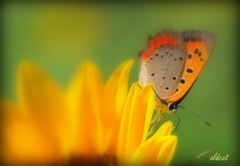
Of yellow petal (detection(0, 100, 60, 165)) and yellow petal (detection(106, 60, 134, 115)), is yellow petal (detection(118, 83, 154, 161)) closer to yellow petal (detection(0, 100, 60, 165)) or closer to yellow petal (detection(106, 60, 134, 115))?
yellow petal (detection(106, 60, 134, 115))

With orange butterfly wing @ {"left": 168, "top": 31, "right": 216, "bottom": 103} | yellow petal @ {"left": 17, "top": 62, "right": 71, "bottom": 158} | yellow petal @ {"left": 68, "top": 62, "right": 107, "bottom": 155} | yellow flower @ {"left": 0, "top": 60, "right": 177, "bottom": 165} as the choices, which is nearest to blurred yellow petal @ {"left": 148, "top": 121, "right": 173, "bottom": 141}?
yellow flower @ {"left": 0, "top": 60, "right": 177, "bottom": 165}

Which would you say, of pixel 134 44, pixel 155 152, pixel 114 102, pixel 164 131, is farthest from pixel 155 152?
pixel 134 44

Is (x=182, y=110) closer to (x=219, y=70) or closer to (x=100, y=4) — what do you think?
(x=219, y=70)

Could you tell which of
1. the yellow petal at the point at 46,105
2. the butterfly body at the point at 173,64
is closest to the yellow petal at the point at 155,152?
the butterfly body at the point at 173,64

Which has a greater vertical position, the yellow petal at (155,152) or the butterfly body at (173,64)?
the butterfly body at (173,64)

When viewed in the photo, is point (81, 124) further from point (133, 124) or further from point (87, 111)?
point (133, 124)

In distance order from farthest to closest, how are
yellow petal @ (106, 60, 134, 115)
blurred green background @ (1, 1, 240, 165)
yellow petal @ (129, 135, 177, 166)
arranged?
1. blurred green background @ (1, 1, 240, 165)
2. yellow petal @ (106, 60, 134, 115)
3. yellow petal @ (129, 135, 177, 166)

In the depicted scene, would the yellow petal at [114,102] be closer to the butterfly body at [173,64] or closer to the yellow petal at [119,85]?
the yellow petal at [119,85]
